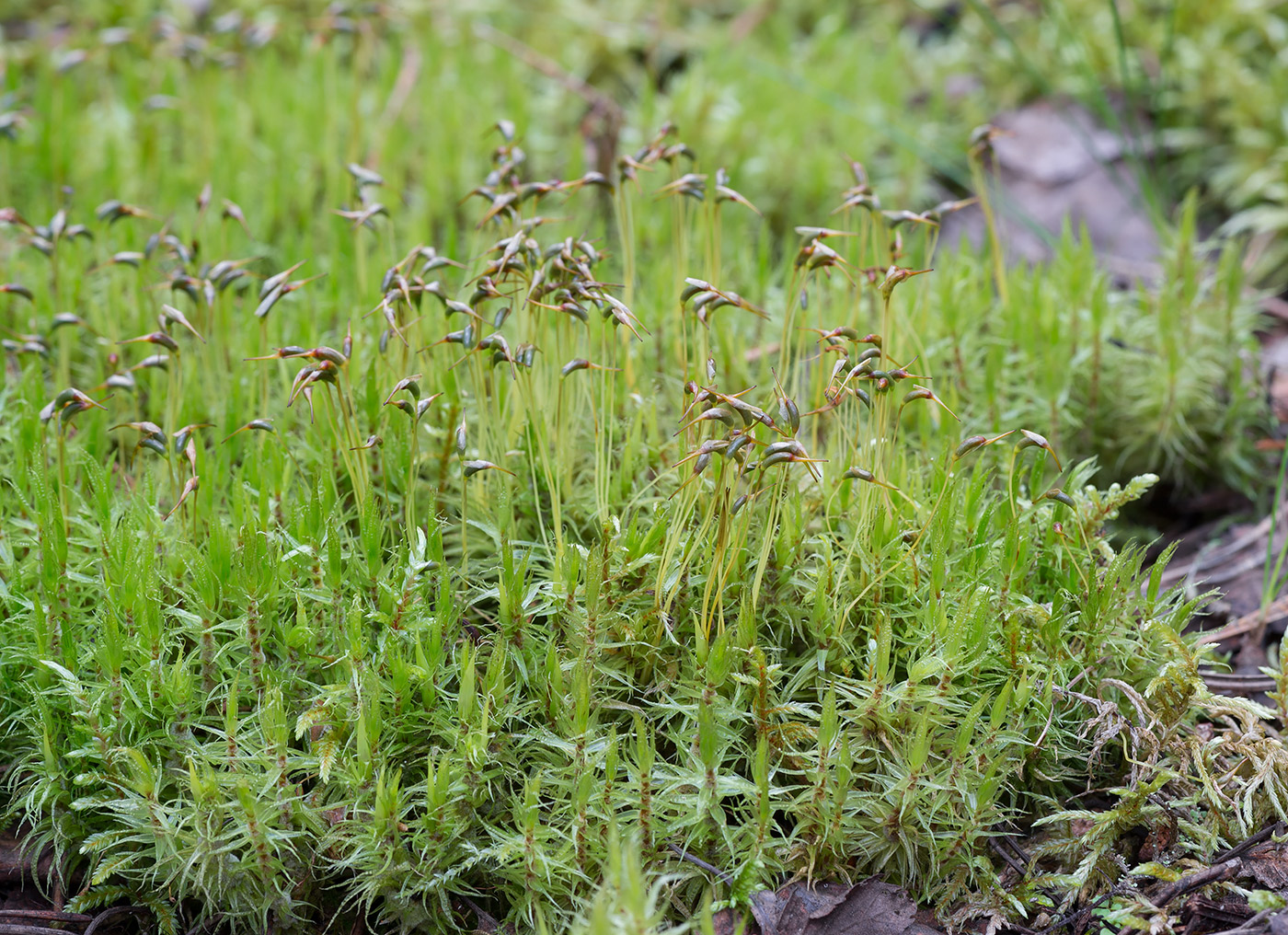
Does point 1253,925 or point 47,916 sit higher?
point 1253,925

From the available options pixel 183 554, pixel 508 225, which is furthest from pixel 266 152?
pixel 183 554

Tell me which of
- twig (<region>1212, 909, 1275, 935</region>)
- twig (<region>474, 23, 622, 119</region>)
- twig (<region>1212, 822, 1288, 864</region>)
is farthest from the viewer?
twig (<region>474, 23, 622, 119</region>)

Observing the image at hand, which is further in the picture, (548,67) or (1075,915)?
(548,67)

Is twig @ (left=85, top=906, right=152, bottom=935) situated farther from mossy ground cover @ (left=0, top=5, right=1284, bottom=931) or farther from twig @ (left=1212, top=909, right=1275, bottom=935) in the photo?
twig @ (left=1212, top=909, right=1275, bottom=935)

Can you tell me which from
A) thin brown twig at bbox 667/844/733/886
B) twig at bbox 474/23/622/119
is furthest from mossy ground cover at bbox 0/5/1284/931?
twig at bbox 474/23/622/119

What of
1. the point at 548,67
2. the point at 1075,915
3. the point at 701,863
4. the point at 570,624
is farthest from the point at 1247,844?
the point at 548,67

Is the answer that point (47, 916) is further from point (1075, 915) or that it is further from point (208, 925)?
point (1075, 915)

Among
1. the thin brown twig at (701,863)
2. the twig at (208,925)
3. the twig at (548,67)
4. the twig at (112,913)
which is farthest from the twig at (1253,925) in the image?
the twig at (548,67)

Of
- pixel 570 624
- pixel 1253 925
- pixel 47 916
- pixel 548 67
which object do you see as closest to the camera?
pixel 1253 925
